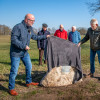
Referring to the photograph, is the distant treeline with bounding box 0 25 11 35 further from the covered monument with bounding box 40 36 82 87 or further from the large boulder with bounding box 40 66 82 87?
the large boulder with bounding box 40 66 82 87

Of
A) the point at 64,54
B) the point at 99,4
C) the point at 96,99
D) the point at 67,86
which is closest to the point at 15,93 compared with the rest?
the point at 67,86

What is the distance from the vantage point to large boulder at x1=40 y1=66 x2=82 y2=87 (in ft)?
15.1

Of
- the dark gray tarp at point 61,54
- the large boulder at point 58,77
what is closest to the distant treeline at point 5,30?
the dark gray tarp at point 61,54

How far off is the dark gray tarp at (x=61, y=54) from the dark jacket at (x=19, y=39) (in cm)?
83

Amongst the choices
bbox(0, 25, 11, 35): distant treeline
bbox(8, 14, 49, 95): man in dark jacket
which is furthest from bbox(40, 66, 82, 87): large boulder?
bbox(0, 25, 11, 35): distant treeline

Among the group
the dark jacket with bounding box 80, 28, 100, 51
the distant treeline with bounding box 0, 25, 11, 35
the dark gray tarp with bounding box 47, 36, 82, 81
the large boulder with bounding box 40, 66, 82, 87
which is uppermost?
the distant treeline with bounding box 0, 25, 11, 35

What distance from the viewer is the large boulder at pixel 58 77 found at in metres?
4.60

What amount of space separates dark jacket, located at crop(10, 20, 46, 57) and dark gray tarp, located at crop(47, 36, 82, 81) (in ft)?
2.72

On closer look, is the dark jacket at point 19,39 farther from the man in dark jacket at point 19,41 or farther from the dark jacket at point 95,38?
the dark jacket at point 95,38

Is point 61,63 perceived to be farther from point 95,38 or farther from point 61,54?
point 95,38

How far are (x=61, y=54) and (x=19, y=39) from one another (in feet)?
4.92

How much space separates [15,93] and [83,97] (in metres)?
1.94

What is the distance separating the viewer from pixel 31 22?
410cm

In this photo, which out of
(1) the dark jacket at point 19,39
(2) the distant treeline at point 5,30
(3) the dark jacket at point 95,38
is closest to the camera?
(1) the dark jacket at point 19,39
